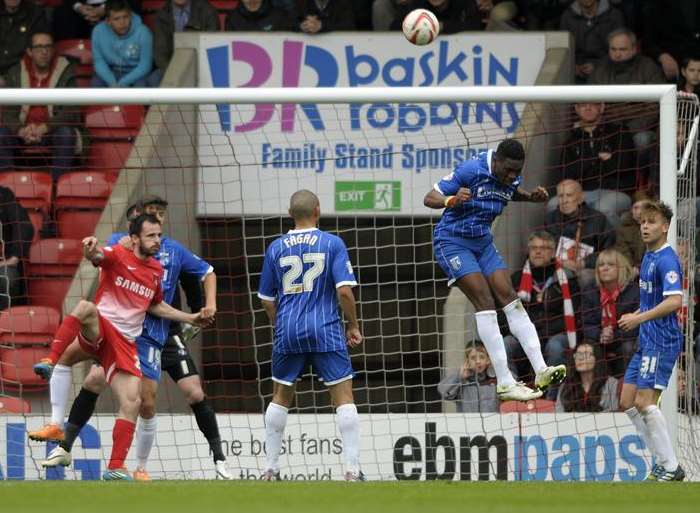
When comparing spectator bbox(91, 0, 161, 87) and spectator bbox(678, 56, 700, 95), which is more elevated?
spectator bbox(91, 0, 161, 87)

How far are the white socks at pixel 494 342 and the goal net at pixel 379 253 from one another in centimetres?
131

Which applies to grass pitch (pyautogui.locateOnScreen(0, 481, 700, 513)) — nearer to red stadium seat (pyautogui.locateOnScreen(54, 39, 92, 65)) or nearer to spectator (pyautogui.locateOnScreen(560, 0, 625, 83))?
spectator (pyautogui.locateOnScreen(560, 0, 625, 83))

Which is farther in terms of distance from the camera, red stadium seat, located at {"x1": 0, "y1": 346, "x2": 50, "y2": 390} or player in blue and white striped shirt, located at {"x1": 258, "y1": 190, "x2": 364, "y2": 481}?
red stadium seat, located at {"x1": 0, "y1": 346, "x2": 50, "y2": 390}

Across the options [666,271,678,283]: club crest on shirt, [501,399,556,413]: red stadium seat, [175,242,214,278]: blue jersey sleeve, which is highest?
[175,242,214,278]: blue jersey sleeve

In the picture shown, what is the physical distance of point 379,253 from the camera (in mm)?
14445

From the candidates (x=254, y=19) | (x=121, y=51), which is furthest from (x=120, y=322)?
(x=254, y=19)

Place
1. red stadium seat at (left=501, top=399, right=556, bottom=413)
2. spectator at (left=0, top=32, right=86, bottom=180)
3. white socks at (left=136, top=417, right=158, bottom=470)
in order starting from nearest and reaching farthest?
white socks at (left=136, top=417, right=158, bottom=470) < red stadium seat at (left=501, top=399, right=556, bottom=413) < spectator at (left=0, top=32, right=86, bottom=180)

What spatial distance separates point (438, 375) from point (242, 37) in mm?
3748

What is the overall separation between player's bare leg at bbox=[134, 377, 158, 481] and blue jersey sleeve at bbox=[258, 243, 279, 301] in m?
1.13

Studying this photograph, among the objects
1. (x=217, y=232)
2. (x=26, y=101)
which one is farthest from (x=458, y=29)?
(x=26, y=101)

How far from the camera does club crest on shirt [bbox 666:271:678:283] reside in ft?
34.2

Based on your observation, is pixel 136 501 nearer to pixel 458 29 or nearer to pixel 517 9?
pixel 458 29

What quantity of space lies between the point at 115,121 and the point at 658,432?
21.6ft

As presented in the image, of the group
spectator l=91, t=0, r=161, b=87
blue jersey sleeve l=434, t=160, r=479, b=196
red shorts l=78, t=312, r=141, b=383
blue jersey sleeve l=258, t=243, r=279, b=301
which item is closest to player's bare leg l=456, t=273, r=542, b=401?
blue jersey sleeve l=434, t=160, r=479, b=196
